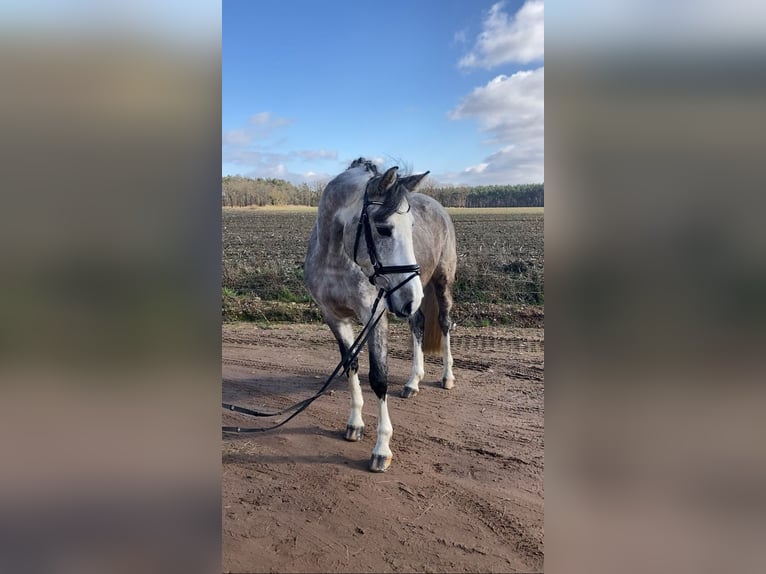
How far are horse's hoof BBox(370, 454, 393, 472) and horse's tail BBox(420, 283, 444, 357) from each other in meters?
2.16

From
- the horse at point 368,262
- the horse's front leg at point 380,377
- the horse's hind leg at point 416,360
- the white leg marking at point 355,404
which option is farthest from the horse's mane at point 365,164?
the horse's hind leg at point 416,360

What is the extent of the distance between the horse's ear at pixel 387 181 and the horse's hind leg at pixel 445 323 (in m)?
2.56

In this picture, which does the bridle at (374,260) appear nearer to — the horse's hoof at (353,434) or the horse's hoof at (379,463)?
the horse's hoof at (379,463)

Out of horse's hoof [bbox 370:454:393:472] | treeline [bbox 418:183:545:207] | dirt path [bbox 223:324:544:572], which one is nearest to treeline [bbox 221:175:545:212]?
treeline [bbox 418:183:545:207]

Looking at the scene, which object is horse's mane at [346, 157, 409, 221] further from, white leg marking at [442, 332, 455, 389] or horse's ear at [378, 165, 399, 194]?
white leg marking at [442, 332, 455, 389]

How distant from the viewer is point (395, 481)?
3.01m

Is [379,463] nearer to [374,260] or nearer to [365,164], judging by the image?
[374,260]

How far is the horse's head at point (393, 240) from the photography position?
2.74 meters

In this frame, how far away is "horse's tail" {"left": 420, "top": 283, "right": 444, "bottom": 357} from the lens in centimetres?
515

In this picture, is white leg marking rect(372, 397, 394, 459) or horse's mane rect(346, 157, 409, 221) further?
white leg marking rect(372, 397, 394, 459)

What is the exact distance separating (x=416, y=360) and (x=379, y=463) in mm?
1858

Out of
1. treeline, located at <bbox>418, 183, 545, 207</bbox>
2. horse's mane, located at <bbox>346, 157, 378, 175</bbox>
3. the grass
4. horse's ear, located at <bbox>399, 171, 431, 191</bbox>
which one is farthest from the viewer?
treeline, located at <bbox>418, 183, 545, 207</bbox>
